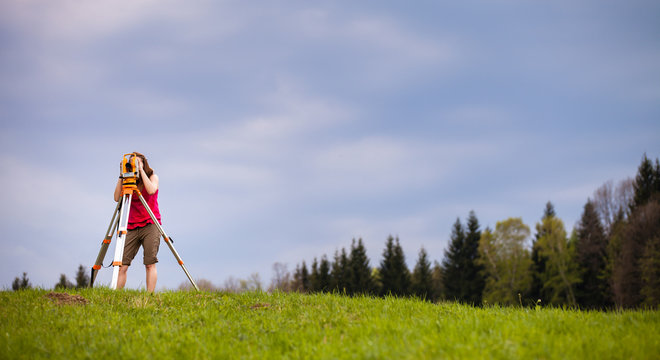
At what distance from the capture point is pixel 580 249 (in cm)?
5725

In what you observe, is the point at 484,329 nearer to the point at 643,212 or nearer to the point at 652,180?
the point at 643,212

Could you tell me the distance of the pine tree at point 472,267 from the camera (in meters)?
57.8

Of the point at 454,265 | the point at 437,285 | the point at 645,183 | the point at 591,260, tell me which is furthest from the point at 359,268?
the point at 645,183

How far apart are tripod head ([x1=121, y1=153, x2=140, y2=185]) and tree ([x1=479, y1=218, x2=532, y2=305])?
54.0m

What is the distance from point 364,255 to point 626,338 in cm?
5382

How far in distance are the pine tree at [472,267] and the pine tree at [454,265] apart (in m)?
0.53

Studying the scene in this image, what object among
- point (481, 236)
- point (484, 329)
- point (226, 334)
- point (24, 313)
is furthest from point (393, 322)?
point (481, 236)

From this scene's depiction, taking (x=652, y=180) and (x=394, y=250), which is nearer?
(x=652, y=180)

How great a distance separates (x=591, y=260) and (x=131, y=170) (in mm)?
59673

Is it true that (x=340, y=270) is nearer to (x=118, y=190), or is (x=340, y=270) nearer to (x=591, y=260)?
(x=591, y=260)

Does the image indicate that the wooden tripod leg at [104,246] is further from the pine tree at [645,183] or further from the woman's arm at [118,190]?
the pine tree at [645,183]

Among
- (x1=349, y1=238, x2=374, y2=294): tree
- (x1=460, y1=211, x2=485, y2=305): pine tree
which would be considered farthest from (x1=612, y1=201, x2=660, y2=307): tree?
(x1=349, y1=238, x2=374, y2=294): tree

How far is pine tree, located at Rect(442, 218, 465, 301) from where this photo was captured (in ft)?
193

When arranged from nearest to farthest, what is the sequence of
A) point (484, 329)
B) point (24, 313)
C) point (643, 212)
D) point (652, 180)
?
point (484, 329)
point (24, 313)
point (643, 212)
point (652, 180)
